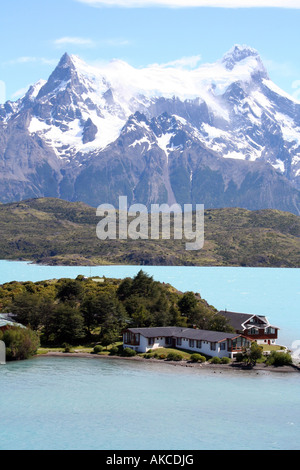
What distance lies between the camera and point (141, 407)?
4991 cm

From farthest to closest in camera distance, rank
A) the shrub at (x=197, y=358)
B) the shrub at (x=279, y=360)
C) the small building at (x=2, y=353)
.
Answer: the shrub at (x=197, y=358), the small building at (x=2, y=353), the shrub at (x=279, y=360)

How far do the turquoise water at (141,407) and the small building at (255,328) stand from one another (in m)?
13.3

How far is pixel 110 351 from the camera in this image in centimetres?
6944

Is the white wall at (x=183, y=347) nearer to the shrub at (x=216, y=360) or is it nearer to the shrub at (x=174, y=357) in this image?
the shrub at (x=216, y=360)

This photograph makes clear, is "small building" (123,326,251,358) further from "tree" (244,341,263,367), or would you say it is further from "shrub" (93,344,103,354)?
"shrub" (93,344,103,354)

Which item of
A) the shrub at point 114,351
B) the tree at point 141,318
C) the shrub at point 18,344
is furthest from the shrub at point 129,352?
the shrub at point 18,344

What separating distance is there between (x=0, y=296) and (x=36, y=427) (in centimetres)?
4691

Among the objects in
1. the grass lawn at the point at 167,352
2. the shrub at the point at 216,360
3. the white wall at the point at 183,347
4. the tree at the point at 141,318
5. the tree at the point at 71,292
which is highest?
the tree at the point at 71,292

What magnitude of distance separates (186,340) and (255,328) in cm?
909

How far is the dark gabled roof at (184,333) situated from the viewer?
219 feet

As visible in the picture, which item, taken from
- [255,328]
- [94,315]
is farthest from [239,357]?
[94,315]

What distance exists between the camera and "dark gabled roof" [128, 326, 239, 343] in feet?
219
